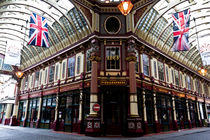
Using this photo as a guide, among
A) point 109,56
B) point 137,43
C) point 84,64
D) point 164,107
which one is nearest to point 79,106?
point 84,64

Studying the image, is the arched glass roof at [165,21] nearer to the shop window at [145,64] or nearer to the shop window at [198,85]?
the shop window at [145,64]

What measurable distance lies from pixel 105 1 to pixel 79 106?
41.7 feet

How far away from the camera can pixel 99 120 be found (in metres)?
15.2

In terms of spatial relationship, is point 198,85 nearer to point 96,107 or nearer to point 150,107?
point 150,107

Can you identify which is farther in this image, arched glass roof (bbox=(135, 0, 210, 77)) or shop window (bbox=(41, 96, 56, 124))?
shop window (bbox=(41, 96, 56, 124))

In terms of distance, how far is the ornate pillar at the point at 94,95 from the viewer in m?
14.8

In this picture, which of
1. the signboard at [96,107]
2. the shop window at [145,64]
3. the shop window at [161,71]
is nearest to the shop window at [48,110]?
the signboard at [96,107]

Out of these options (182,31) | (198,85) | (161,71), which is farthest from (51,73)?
(198,85)

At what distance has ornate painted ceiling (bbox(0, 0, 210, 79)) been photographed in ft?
60.3

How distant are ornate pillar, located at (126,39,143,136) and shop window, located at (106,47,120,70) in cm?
125

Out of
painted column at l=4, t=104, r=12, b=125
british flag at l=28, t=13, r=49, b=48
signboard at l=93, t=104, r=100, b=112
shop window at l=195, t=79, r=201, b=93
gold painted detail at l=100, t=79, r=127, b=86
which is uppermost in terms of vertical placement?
british flag at l=28, t=13, r=49, b=48

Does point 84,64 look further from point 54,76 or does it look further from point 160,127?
point 160,127

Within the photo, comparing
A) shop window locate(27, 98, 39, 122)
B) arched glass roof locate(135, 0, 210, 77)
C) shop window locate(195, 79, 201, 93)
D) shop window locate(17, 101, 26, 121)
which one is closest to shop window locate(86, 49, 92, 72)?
arched glass roof locate(135, 0, 210, 77)

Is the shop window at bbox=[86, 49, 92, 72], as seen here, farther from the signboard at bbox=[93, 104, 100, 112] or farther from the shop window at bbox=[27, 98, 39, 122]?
the shop window at bbox=[27, 98, 39, 122]
